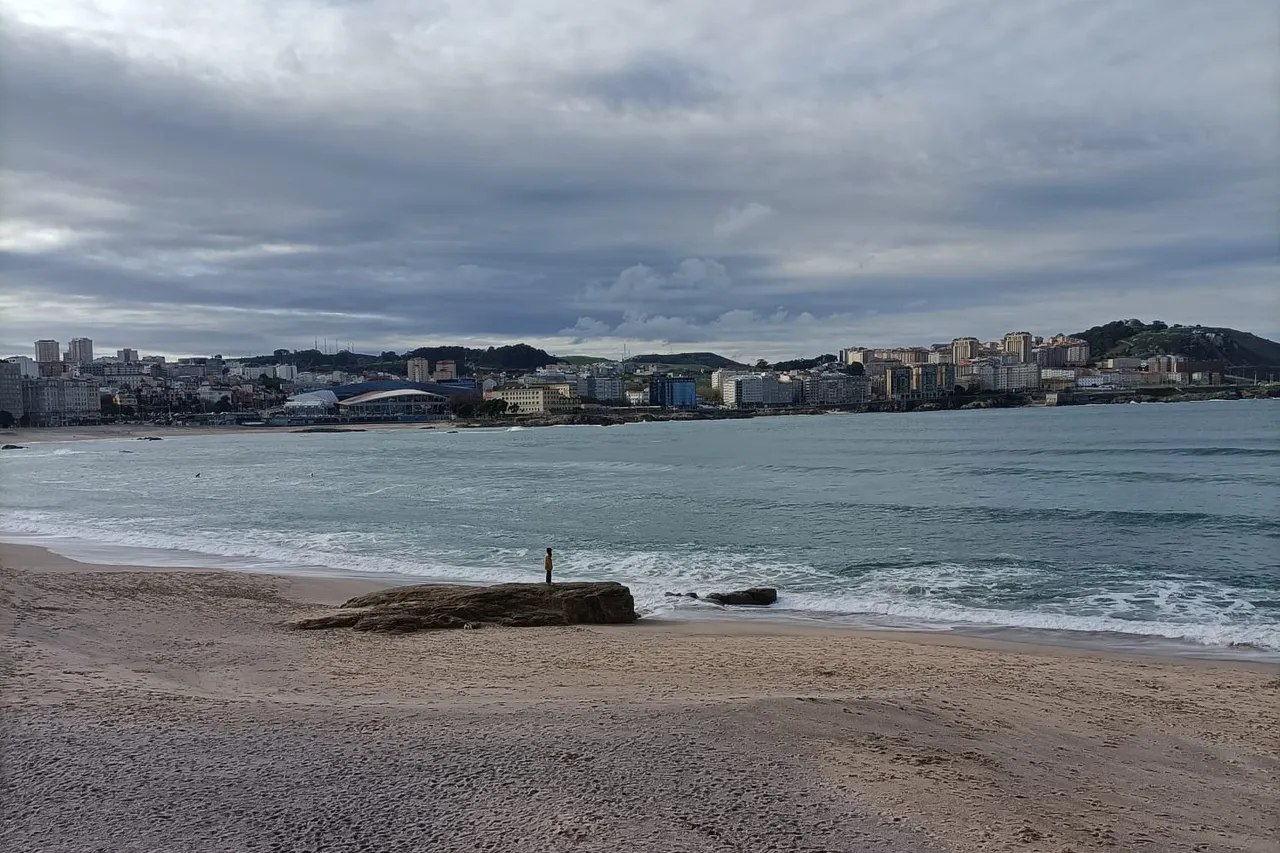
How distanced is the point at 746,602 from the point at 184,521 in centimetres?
1974

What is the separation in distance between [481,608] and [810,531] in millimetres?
12306

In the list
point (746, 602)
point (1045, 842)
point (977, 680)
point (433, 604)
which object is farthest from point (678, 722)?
point (746, 602)

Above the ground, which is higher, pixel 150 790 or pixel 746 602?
pixel 150 790

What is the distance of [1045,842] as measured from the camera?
→ 448 centimetres

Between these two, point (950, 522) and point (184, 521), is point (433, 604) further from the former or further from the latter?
point (184, 521)

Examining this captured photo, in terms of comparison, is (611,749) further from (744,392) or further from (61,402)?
(744,392)

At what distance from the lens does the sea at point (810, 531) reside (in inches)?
538

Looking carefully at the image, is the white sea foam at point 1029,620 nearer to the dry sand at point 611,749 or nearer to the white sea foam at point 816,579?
the white sea foam at point 816,579

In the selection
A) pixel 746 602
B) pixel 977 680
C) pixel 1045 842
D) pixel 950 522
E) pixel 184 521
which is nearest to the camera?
pixel 1045 842

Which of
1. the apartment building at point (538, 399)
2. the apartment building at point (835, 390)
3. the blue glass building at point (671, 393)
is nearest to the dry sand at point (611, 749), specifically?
the apartment building at point (538, 399)

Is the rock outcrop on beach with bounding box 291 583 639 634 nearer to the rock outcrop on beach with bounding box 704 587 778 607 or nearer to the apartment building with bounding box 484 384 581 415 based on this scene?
the rock outcrop on beach with bounding box 704 587 778 607

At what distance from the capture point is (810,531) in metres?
21.9

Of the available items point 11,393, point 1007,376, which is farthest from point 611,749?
point 1007,376

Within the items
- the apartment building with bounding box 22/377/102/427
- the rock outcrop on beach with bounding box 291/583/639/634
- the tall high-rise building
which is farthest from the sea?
the apartment building with bounding box 22/377/102/427
